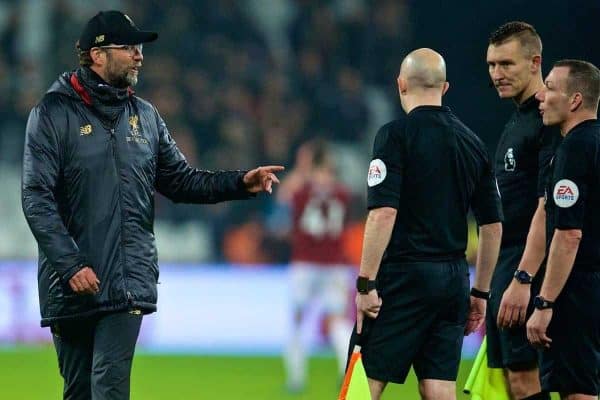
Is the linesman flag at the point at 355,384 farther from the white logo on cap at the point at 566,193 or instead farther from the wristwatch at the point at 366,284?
the white logo on cap at the point at 566,193

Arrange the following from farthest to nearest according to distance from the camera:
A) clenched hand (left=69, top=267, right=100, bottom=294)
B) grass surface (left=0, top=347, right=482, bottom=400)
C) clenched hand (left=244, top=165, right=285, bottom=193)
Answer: grass surface (left=0, top=347, right=482, bottom=400)
clenched hand (left=244, top=165, right=285, bottom=193)
clenched hand (left=69, top=267, right=100, bottom=294)

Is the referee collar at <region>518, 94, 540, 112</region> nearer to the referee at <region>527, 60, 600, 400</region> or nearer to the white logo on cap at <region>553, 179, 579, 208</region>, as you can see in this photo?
the referee at <region>527, 60, 600, 400</region>

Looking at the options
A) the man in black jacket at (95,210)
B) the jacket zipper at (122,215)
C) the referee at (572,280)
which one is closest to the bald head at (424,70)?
the referee at (572,280)

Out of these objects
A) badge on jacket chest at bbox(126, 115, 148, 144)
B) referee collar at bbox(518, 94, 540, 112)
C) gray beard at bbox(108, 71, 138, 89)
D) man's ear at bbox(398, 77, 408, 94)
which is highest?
gray beard at bbox(108, 71, 138, 89)

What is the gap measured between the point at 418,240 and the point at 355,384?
0.68 meters

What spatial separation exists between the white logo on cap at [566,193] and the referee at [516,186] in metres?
0.39

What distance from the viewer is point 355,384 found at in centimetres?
500

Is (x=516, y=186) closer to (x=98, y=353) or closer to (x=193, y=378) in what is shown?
(x=98, y=353)

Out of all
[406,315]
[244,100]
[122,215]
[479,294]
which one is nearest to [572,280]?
[479,294]

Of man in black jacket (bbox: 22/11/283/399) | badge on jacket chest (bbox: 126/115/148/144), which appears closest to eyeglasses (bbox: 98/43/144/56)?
man in black jacket (bbox: 22/11/283/399)

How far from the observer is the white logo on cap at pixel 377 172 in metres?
5.04

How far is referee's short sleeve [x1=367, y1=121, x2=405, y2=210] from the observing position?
5.02 metres

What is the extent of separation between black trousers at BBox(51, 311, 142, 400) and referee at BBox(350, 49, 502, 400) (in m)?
0.99

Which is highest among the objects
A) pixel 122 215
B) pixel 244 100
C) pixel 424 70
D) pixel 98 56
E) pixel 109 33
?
pixel 109 33
